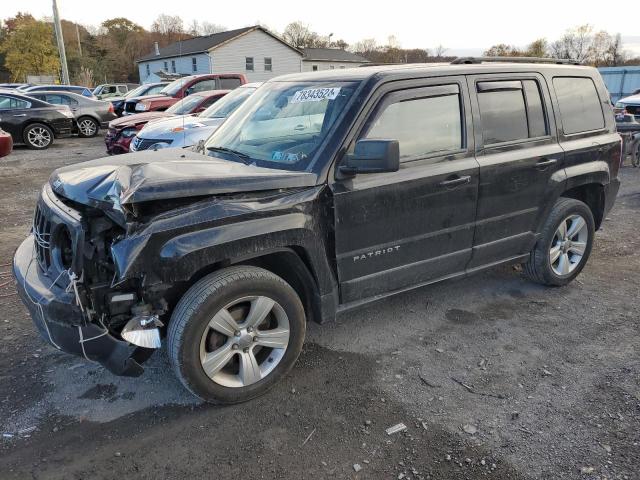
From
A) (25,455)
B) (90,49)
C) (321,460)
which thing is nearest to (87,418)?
(25,455)

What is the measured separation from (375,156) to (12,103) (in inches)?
584

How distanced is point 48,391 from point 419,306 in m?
2.89

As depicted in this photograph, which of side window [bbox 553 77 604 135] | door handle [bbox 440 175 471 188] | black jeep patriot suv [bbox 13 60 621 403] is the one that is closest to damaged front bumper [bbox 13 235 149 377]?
black jeep patriot suv [bbox 13 60 621 403]

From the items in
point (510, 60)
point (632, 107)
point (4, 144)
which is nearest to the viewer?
point (510, 60)

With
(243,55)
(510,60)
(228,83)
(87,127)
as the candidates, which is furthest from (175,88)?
(243,55)

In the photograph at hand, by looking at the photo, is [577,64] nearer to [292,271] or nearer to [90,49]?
[292,271]

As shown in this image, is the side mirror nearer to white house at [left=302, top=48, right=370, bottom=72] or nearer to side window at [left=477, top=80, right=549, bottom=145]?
side window at [left=477, top=80, right=549, bottom=145]

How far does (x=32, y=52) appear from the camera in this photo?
50.7m

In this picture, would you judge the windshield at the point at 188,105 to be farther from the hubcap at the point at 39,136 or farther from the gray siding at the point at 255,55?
the gray siding at the point at 255,55

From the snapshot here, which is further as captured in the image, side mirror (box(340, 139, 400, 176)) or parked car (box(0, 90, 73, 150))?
parked car (box(0, 90, 73, 150))

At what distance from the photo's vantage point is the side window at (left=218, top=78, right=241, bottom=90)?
Result: 1512cm

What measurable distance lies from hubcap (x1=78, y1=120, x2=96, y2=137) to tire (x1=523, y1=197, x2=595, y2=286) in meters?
16.5

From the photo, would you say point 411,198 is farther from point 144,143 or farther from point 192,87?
point 192,87

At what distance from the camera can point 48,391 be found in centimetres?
336
